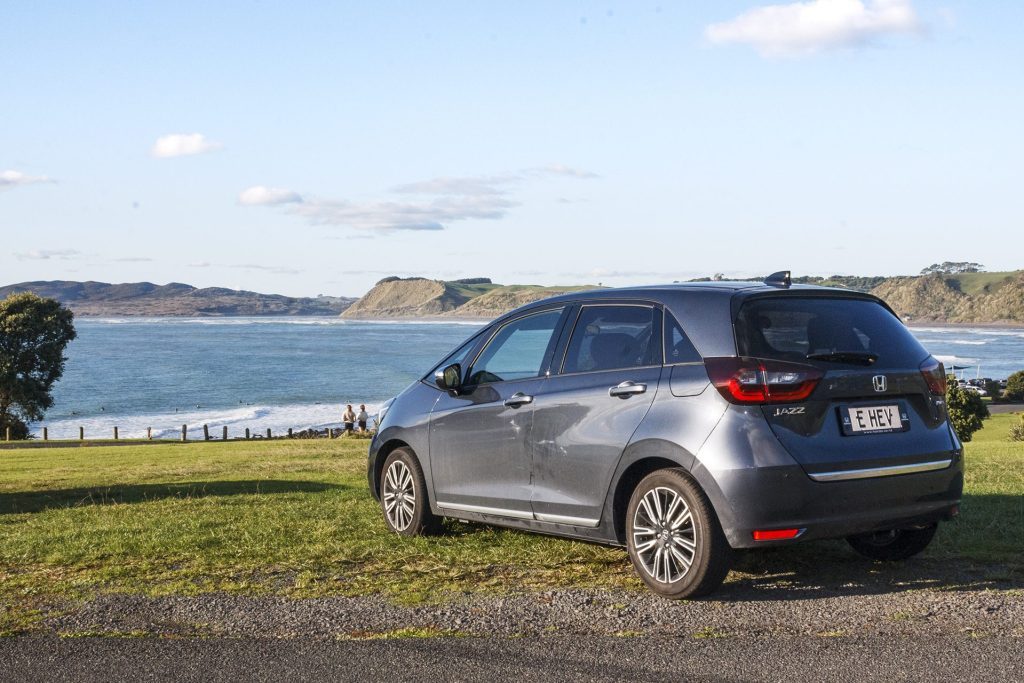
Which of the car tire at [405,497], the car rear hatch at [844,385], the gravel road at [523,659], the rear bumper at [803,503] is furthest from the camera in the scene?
the car tire at [405,497]

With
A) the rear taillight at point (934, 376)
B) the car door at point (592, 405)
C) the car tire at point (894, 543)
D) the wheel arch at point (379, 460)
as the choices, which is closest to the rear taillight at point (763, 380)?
the car door at point (592, 405)

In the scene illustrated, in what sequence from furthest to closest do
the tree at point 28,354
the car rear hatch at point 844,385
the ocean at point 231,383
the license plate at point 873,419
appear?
1. the ocean at point 231,383
2. the tree at point 28,354
3. the license plate at point 873,419
4. the car rear hatch at point 844,385

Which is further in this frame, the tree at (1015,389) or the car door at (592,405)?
the tree at (1015,389)

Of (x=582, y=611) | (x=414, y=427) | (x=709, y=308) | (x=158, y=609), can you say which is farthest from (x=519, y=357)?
(x=158, y=609)

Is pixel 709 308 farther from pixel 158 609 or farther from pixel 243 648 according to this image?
pixel 158 609

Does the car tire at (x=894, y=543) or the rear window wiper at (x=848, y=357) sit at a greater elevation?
the rear window wiper at (x=848, y=357)

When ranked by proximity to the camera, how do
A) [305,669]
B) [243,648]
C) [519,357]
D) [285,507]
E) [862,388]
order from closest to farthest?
1. [305,669]
2. [243,648]
3. [862,388]
4. [519,357]
5. [285,507]

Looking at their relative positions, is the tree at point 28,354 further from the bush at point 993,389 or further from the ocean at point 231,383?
the bush at point 993,389

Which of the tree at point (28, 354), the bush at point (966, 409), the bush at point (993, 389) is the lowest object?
the bush at point (993, 389)

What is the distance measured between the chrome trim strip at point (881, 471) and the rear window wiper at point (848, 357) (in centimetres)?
61

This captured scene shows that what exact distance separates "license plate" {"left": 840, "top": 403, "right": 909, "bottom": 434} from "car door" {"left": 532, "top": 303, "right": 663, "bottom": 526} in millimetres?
1082

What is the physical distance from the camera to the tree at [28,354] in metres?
63.0

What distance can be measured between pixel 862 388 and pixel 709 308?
96cm

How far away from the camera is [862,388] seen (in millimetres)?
5758
